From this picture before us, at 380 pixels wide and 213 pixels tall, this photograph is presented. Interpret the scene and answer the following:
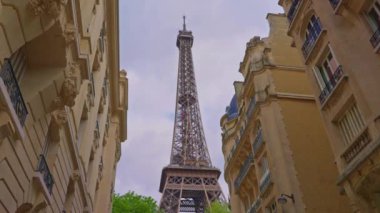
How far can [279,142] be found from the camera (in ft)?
69.7

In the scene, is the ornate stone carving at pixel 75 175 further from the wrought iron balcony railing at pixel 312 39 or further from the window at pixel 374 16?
the window at pixel 374 16

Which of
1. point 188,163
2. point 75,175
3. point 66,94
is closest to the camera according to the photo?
point 66,94

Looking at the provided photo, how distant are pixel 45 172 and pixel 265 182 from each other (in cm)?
1358

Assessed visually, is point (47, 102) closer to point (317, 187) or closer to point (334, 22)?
point (334, 22)

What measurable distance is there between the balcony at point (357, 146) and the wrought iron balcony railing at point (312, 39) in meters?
5.62

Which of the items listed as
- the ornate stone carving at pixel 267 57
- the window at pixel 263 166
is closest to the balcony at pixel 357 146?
the window at pixel 263 166

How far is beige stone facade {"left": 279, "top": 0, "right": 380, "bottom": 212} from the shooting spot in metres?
13.1

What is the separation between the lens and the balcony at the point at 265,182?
2105cm

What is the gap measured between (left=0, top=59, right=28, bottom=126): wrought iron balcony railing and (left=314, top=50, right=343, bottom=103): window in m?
12.0

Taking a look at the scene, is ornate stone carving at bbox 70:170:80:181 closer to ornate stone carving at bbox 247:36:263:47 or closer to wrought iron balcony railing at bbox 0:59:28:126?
wrought iron balcony railing at bbox 0:59:28:126

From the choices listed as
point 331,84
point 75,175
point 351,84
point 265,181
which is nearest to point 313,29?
point 331,84

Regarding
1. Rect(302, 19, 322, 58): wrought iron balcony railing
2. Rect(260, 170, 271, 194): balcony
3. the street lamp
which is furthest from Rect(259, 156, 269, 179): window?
Rect(302, 19, 322, 58): wrought iron balcony railing

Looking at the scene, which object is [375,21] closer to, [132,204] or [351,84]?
[351,84]

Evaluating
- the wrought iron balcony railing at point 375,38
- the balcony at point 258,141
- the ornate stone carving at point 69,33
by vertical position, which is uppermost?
the balcony at point 258,141
